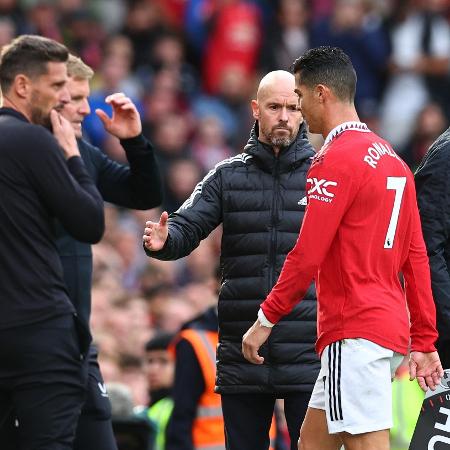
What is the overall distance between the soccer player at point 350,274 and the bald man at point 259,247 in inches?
23.3

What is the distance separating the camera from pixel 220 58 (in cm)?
1530

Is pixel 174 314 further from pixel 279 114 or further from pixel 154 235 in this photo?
pixel 154 235

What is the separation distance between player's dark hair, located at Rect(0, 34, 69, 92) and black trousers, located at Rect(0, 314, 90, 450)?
41.0 inches

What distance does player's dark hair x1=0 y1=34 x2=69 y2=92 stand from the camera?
5.97 metres

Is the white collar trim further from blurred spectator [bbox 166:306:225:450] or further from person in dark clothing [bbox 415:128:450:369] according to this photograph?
blurred spectator [bbox 166:306:225:450]

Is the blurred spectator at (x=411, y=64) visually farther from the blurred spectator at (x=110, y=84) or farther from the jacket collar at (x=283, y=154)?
the jacket collar at (x=283, y=154)

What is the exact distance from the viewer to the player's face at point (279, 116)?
641 cm

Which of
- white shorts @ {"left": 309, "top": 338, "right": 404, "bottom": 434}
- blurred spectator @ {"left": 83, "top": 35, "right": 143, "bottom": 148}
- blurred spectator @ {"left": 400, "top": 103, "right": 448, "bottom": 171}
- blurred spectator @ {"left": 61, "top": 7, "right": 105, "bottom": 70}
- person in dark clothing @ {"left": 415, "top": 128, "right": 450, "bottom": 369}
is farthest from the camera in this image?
blurred spectator @ {"left": 400, "top": 103, "right": 448, "bottom": 171}

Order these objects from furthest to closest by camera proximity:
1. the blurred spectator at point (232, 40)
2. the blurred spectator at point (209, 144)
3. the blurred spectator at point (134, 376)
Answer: the blurred spectator at point (232, 40) < the blurred spectator at point (209, 144) < the blurred spectator at point (134, 376)

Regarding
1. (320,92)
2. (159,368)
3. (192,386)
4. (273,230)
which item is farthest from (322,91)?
(159,368)

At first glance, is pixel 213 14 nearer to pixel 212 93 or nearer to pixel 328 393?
pixel 212 93

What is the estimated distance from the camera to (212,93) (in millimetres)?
15359

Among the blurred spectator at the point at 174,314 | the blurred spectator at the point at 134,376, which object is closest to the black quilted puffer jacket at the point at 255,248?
the blurred spectator at the point at 134,376

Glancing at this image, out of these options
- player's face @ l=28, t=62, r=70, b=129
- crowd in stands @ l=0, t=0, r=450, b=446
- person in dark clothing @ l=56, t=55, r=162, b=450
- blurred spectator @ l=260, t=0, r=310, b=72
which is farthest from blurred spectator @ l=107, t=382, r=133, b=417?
blurred spectator @ l=260, t=0, r=310, b=72
